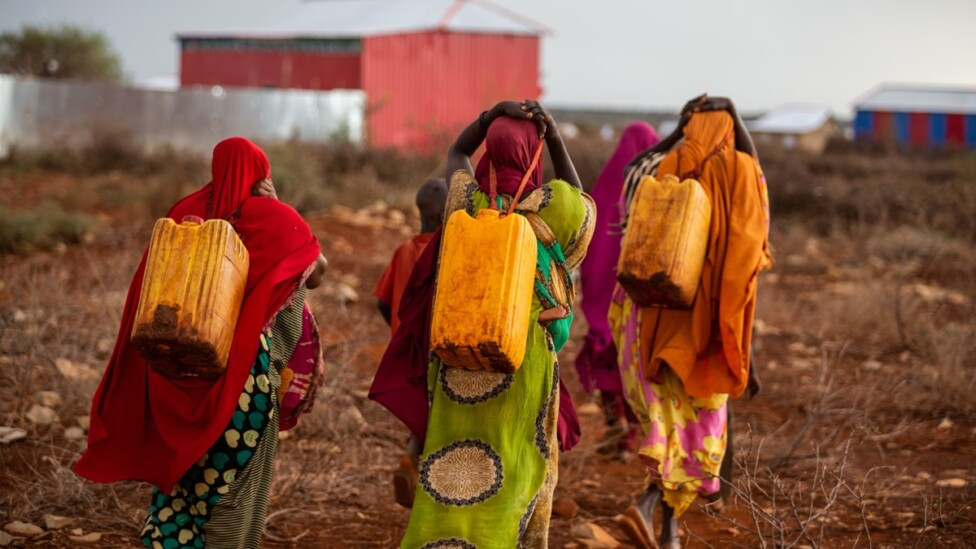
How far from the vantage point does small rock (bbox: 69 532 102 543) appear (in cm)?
425

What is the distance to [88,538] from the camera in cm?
427

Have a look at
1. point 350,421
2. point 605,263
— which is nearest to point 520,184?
point 605,263

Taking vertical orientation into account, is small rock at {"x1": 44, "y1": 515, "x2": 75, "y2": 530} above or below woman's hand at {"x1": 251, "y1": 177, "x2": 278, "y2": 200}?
below

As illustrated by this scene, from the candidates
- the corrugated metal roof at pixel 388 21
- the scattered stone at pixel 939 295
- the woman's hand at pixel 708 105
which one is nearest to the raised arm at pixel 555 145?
the woman's hand at pixel 708 105

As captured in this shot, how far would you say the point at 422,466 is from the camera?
3.39 meters

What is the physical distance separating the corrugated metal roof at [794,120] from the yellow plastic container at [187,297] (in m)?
43.4

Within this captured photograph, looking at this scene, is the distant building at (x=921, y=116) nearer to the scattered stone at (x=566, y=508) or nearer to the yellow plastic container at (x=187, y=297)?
the scattered stone at (x=566, y=508)

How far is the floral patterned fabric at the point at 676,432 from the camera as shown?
14.3ft

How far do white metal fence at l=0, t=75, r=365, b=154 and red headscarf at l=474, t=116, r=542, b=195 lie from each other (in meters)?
15.8

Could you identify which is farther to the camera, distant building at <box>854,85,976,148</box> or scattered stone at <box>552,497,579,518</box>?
distant building at <box>854,85,976,148</box>

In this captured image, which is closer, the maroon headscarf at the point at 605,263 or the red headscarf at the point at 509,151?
the red headscarf at the point at 509,151

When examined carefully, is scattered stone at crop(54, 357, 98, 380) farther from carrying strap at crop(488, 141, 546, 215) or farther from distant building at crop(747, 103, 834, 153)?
distant building at crop(747, 103, 834, 153)

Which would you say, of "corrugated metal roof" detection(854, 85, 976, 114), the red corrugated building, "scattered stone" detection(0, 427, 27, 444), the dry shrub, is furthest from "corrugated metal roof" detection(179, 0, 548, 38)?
"corrugated metal roof" detection(854, 85, 976, 114)

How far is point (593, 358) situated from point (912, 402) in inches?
86.3
